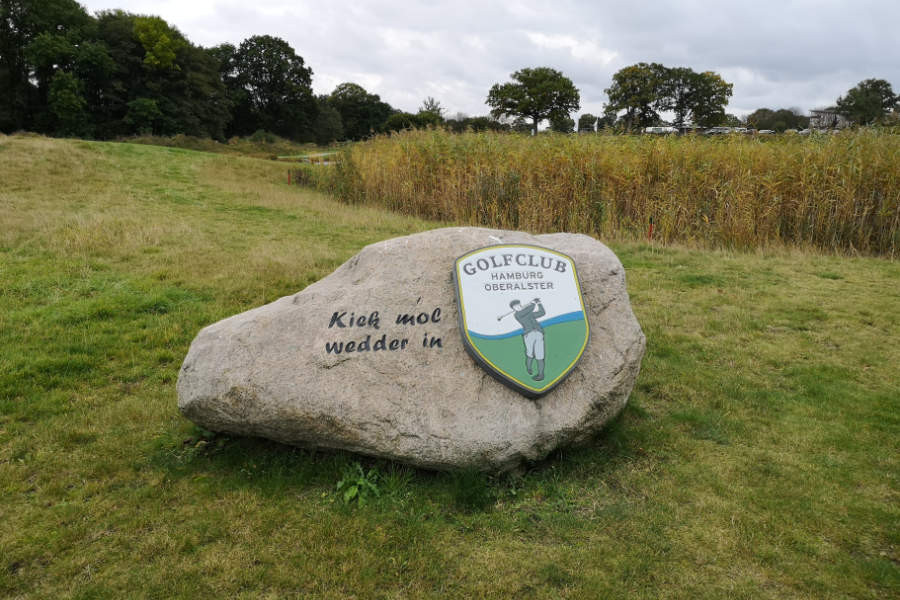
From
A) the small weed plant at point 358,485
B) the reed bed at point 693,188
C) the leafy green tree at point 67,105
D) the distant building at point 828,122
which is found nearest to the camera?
the small weed plant at point 358,485

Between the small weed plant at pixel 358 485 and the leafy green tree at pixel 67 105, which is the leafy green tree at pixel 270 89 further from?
the small weed plant at pixel 358 485

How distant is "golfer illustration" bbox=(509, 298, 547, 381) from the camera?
3.21 m

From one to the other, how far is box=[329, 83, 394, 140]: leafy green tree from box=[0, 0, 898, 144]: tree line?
3148 mm

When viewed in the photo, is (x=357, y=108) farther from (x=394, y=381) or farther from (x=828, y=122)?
(x=394, y=381)

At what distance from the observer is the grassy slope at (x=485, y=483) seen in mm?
2518

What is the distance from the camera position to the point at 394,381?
3.16 m

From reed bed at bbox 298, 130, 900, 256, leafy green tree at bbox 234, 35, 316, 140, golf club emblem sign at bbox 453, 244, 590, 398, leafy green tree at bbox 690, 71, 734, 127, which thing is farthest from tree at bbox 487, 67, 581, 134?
golf club emblem sign at bbox 453, 244, 590, 398

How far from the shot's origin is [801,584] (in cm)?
245

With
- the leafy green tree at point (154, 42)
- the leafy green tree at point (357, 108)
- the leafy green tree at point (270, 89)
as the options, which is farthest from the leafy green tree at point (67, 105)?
the leafy green tree at point (357, 108)

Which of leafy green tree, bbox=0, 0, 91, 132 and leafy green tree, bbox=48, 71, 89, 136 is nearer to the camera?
leafy green tree, bbox=48, 71, 89, 136

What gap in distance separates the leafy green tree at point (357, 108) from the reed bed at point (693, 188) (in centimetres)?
5317

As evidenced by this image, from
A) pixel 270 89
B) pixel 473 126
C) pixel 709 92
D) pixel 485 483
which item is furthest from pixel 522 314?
pixel 709 92

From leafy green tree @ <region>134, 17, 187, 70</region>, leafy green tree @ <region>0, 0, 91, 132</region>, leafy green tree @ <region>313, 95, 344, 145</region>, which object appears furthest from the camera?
leafy green tree @ <region>313, 95, 344, 145</region>

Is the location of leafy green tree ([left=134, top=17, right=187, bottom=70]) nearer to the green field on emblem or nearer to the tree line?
the tree line
